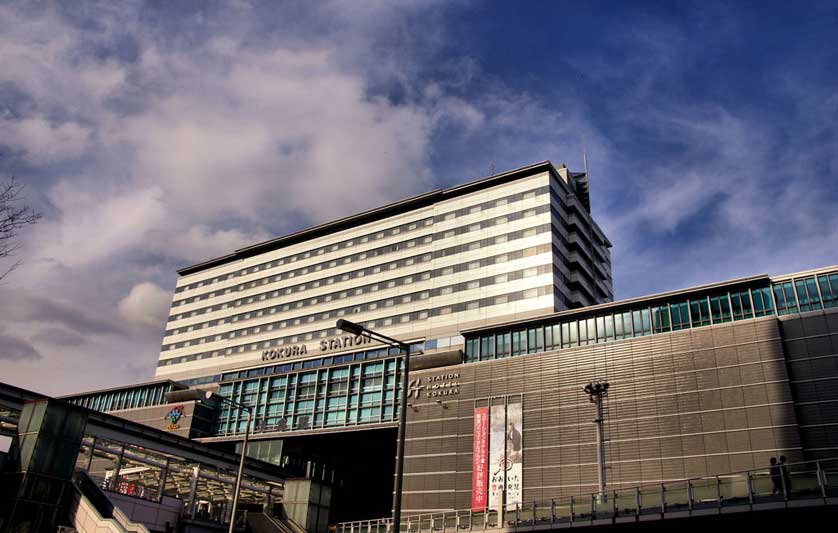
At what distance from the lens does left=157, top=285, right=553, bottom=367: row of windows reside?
77.4 meters

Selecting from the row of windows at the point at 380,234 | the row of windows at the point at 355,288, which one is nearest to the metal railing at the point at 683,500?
the row of windows at the point at 355,288

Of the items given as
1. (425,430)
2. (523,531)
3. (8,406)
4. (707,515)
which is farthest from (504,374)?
(8,406)

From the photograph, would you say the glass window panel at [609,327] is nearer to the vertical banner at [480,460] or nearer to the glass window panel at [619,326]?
the glass window panel at [619,326]

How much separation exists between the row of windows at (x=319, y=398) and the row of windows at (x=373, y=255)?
608 inches

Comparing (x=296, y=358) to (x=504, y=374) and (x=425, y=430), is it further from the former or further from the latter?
(x=504, y=374)

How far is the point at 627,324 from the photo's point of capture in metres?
63.8

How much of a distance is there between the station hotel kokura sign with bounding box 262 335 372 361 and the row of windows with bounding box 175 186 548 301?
620 inches

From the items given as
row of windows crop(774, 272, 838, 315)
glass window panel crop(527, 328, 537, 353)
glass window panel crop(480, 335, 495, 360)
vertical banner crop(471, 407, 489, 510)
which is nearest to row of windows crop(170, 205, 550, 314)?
glass window panel crop(480, 335, 495, 360)

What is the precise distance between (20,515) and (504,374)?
43.4m

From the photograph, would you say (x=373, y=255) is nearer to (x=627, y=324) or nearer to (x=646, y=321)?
(x=627, y=324)

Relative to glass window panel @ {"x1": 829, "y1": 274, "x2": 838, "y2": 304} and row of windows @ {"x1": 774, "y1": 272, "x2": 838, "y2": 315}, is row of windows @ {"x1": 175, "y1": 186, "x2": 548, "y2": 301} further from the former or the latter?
glass window panel @ {"x1": 829, "y1": 274, "x2": 838, "y2": 304}

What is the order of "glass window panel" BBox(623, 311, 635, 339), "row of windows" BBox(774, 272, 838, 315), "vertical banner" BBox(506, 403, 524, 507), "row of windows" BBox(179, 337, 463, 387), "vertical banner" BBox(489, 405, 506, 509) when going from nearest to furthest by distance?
"row of windows" BBox(774, 272, 838, 315), "vertical banner" BBox(506, 403, 524, 507), "vertical banner" BBox(489, 405, 506, 509), "glass window panel" BBox(623, 311, 635, 339), "row of windows" BBox(179, 337, 463, 387)

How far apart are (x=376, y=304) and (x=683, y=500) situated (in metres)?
61.0

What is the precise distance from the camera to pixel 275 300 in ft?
339
